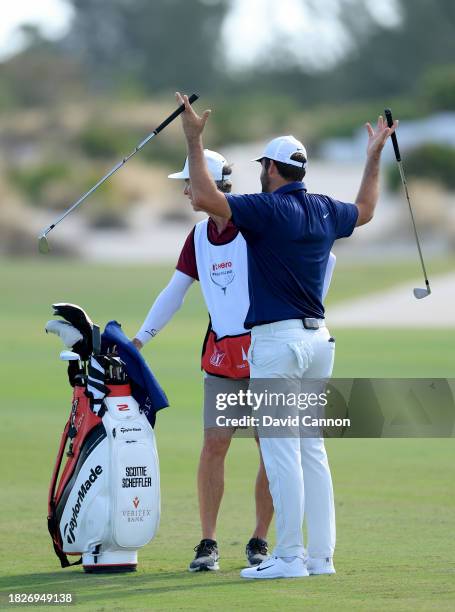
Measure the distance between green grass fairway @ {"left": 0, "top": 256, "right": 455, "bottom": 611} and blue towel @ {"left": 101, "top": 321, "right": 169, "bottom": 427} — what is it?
0.74 metres

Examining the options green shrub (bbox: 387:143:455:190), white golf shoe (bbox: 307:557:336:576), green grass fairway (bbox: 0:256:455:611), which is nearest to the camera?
green grass fairway (bbox: 0:256:455:611)

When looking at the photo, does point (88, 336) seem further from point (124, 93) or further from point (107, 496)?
point (124, 93)

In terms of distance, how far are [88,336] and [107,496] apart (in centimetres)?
75

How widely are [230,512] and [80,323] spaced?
6.67 feet

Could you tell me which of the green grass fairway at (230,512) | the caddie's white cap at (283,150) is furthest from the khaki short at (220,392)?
the caddie's white cap at (283,150)

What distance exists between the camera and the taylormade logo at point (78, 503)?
285 inches

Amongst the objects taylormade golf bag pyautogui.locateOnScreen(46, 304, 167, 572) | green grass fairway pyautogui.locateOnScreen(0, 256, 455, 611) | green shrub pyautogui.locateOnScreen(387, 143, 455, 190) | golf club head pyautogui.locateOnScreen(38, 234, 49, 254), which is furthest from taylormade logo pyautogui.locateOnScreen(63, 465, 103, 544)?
green shrub pyautogui.locateOnScreen(387, 143, 455, 190)

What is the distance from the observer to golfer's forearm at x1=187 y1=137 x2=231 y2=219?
6.71m

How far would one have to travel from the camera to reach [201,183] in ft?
22.0

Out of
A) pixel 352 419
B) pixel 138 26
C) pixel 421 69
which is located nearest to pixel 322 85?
pixel 421 69

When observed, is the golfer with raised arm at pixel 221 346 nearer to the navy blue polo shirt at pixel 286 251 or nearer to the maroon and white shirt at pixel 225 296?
the maroon and white shirt at pixel 225 296

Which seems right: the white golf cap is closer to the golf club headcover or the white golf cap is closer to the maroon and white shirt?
the maroon and white shirt

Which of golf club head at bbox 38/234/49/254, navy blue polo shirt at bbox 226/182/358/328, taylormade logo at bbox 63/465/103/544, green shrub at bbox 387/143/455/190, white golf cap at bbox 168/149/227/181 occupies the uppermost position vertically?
green shrub at bbox 387/143/455/190

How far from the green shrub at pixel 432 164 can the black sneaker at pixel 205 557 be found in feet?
157
